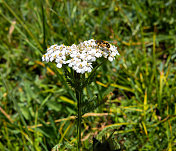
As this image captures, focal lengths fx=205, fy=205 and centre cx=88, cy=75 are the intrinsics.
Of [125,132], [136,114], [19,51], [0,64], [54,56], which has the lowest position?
[125,132]

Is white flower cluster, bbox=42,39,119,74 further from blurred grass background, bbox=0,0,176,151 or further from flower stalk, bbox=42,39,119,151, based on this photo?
blurred grass background, bbox=0,0,176,151

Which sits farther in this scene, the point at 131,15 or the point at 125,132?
the point at 131,15

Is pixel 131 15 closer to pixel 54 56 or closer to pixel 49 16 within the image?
pixel 49 16

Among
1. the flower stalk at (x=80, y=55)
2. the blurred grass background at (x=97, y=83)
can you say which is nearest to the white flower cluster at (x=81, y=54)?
the flower stalk at (x=80, y=55)

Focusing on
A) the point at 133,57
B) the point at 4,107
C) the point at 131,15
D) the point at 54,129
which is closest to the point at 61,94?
the point at 54,129

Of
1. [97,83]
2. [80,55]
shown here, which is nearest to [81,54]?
[80,55]

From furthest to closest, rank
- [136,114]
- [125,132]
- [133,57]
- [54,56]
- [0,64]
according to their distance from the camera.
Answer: [0,64] < [133,57] < [136,114] < [125,132] < [54,56]
